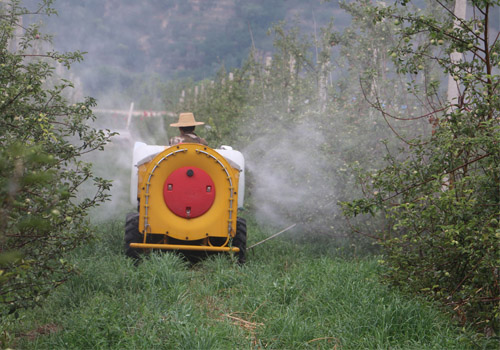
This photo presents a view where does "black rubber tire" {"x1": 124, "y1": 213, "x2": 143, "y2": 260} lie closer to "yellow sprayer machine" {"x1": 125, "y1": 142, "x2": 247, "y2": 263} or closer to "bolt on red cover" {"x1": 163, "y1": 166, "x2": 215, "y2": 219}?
"yellow sprayer machine" {"x1": 125, "y1": 142, "x2": 247, "y2": 263}

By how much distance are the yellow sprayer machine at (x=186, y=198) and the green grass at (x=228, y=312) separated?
1.06 ft

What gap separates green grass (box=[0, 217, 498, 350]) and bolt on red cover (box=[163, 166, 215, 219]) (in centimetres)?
57

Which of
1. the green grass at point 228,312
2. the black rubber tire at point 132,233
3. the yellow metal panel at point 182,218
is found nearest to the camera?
the green grass at point 228,312

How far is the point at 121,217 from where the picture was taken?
9.26 meters

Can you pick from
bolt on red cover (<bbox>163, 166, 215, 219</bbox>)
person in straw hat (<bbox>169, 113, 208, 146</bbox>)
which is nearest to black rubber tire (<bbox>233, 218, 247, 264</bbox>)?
bolt on red cover (<bbox>163, 166, 215, 219</bbox>)

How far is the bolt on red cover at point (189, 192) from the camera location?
616 centimetres

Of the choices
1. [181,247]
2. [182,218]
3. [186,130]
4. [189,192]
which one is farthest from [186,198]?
[186,130]

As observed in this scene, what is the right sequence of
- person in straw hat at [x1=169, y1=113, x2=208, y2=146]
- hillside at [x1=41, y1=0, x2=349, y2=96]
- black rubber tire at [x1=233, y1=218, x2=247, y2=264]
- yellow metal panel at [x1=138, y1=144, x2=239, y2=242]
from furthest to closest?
hillside at [x1=41, y1=0, x2=349, y2=96], person in straw hat at [x1=169, y1=113, x2=208, y2=146], black rubber tire at [x1=233, y1=218, x2=247, y2=264], yellow metal panel at [x1=138, y1=144, x2=239, y2=242]

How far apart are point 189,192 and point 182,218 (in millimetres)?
300

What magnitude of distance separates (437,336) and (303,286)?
1542 mm

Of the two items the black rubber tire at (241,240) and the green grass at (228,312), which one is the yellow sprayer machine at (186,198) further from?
the green grass at (228,312)

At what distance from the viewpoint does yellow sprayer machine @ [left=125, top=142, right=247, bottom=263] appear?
6121 mm

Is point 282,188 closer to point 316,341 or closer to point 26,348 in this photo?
point 316,341

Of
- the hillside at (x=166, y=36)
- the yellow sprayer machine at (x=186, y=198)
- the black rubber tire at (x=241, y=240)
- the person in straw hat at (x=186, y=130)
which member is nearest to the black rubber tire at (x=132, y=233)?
the yellow sprayer machine at (x=186, y=198)
